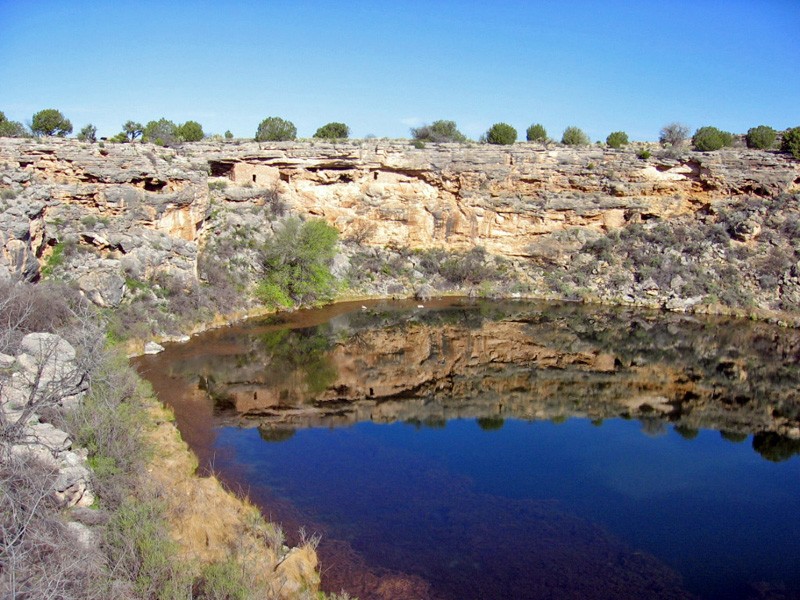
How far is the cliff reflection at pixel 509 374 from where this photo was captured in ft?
57.0

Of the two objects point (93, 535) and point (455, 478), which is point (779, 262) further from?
point (93, 535)

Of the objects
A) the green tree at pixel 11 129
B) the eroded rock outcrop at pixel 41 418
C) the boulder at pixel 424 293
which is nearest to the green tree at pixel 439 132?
the boulder at pixel 424 293

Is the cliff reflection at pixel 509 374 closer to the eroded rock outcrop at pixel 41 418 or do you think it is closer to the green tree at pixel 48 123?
the eroded rock outcrop at pixel 41 418

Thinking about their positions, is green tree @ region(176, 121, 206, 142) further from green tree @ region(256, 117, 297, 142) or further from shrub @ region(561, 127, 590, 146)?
shrub @ region(561, 127, 590, 146)

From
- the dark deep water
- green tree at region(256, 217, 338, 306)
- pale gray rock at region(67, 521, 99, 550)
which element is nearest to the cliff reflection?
the dark deep water

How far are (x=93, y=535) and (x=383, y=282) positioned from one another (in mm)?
27453

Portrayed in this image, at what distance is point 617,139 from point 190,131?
A: 98.5ft

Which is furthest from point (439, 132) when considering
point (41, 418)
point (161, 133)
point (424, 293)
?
point (41, 418)

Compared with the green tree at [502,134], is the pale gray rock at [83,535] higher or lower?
lower

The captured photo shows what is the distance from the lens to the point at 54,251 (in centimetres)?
2239

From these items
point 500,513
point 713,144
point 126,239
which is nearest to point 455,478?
point 500,513

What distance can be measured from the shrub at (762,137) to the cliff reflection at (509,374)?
52.6 ft

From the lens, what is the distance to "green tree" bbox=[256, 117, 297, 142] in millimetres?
37562

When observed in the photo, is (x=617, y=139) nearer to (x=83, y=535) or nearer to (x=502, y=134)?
(x=502, y=134)
